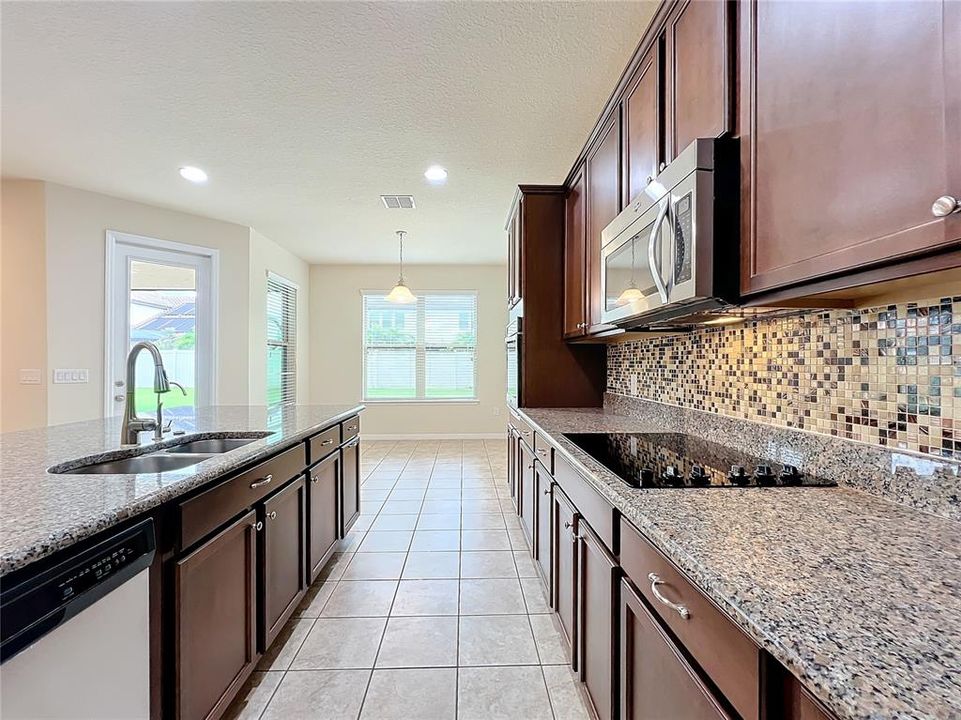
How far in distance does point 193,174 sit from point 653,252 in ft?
11.9

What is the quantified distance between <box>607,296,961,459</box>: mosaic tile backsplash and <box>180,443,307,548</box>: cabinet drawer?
179 cm

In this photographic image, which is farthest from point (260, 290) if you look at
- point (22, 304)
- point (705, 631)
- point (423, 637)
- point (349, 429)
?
point (705, 631)

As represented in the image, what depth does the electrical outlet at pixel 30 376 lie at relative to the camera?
12.4 feet

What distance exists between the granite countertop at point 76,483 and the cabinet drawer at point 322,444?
3.4 inches

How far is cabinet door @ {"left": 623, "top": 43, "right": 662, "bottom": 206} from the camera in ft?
5.53

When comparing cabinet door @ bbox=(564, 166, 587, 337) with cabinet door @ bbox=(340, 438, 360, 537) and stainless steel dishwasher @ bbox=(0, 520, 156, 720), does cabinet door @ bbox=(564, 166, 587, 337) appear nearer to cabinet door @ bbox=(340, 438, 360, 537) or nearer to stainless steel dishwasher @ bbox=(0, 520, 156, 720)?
cabinet door @ bbox=(340, 438, 360, 537)

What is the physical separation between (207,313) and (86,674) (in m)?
4.52

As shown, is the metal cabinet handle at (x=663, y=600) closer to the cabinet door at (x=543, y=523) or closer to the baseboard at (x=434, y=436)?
the cabinet door at (x=543, y=523)

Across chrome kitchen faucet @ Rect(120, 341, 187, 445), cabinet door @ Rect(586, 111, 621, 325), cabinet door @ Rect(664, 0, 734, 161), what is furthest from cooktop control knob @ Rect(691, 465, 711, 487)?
chrome kitchen faucet @ Rect(120, 341, 187, 445)

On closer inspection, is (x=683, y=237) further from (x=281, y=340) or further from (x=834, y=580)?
(x=281, y=340)

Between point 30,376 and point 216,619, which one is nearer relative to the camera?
point 216,619

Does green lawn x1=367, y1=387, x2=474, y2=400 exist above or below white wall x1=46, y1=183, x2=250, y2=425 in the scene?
below

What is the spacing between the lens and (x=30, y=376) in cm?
379

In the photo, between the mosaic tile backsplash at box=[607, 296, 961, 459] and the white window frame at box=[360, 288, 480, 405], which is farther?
the white window frame at box=[360, 288, 480, 405]
